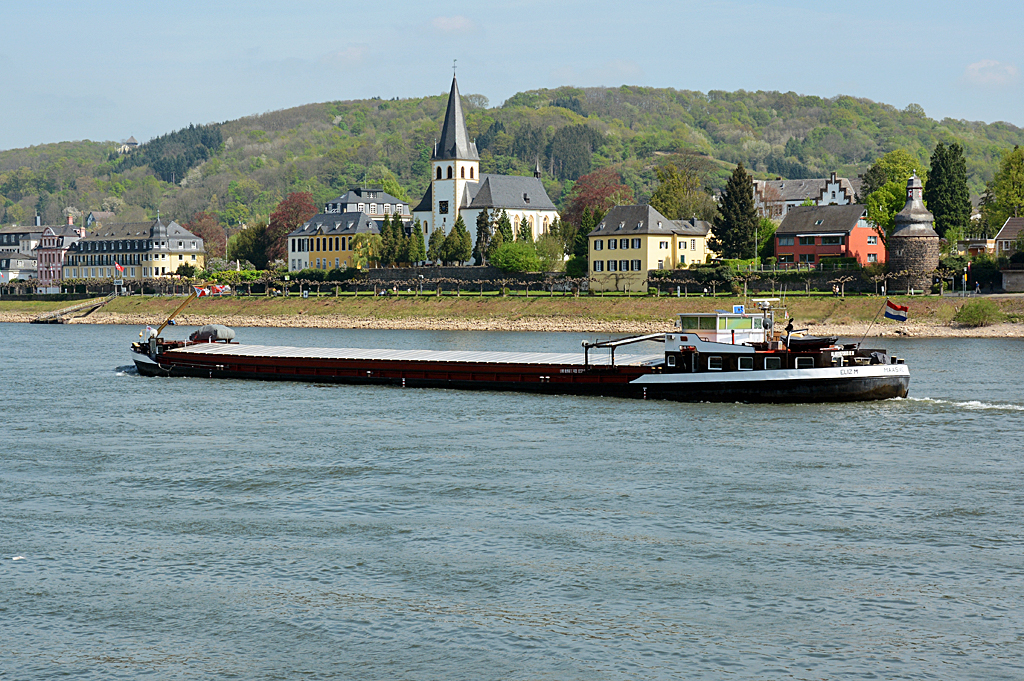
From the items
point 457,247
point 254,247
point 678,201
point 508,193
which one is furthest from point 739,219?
point 254,247

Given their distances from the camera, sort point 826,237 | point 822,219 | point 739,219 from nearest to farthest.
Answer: point 826,237, point 822,219, point 739,219

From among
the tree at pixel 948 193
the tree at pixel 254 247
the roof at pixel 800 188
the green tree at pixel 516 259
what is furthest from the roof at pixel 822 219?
the tree at pixel 254 247

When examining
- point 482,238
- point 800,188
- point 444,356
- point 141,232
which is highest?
point 800,188

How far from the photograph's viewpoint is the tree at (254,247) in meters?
179

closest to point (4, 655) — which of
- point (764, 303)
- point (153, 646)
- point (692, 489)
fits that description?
point (153, 646)

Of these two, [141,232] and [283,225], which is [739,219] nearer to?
[283,225]

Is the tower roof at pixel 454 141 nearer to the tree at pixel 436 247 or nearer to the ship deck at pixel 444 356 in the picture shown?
the tree at pixel 436 247

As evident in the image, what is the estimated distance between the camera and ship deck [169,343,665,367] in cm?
5638

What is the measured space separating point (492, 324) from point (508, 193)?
2471 inches

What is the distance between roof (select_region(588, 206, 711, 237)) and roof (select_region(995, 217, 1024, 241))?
33199mm

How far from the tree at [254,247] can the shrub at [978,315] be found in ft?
385

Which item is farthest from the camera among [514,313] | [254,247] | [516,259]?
[254,247]

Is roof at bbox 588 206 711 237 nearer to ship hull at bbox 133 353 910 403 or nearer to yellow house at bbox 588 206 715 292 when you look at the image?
yellow house at bbox 588 206 715 292

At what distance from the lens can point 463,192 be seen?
170m
